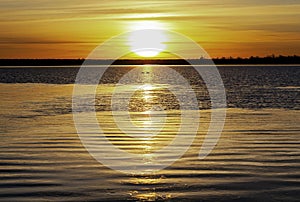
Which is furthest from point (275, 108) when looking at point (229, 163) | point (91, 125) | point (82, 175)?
point (82, 175)

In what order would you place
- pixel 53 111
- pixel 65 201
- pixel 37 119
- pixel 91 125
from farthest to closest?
pixel 53 111, pixel 37 119, pixel 91 125, pixel 65 201

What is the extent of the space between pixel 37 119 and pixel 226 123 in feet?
27.2

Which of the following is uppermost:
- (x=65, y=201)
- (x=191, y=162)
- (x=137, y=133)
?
(x=137, y=133)

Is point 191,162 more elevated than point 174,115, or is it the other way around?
point 174,115

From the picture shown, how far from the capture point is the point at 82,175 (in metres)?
13.2

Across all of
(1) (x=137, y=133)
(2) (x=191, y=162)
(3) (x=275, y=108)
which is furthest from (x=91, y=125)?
(3) (x=275, y=108)

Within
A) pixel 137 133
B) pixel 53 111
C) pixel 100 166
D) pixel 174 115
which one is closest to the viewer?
pixel 100 166

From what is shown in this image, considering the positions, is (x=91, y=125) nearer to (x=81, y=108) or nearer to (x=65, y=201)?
(x=81, y=108)

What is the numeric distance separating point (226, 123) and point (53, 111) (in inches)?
409

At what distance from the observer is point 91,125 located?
24.2 m

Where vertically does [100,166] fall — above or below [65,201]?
above

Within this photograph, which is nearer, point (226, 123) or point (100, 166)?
point (100, 166)

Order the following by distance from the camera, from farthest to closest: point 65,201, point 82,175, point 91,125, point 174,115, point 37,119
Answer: point 174,115
point 37,119
point 91,125
point 82,175
point 65,201

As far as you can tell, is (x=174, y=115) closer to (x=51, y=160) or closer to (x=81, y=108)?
(x=81, y=108)
